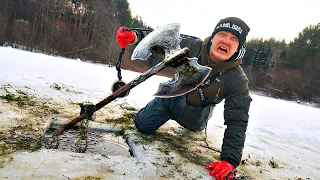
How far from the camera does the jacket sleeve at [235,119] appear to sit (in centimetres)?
191

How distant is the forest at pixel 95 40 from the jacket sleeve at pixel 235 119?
1909 centimetres

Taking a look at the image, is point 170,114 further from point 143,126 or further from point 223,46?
point 223,46

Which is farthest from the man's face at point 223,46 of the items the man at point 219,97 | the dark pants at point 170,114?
the dark pants at point 170,114

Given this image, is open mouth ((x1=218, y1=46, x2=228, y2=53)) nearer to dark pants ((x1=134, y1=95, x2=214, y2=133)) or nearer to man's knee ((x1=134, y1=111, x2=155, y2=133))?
dark pants ((x1=134, y1=95, x2=214, y2=133))

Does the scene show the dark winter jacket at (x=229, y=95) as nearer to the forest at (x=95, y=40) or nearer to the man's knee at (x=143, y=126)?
the man's knee at (x=143, y=126)

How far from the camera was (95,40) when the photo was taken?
2247 centimetres

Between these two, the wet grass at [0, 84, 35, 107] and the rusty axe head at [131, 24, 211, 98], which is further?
the wet grass at [0, 84, 35, 107]

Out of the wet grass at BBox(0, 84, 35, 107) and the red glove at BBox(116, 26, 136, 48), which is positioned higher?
the red glove at BBox(116, 26, 136, 48)

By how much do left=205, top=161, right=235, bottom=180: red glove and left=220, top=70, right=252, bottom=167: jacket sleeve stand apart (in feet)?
0.33

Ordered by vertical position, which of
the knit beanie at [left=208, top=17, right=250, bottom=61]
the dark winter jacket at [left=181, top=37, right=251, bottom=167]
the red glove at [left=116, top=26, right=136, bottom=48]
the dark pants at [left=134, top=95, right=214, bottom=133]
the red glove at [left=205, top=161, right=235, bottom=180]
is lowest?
the red glove at [left=205, top=161, right=235, bottom=180]

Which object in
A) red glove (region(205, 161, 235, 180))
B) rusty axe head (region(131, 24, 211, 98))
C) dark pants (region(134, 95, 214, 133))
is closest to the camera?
red glove (region(205, 161, 235, 180))

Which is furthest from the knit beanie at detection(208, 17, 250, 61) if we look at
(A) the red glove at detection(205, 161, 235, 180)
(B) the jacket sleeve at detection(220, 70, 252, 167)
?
(A) the red glove at detection(205, 161, 235, 180)

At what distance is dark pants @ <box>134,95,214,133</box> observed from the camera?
246cm

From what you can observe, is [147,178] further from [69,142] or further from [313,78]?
[313,78]
